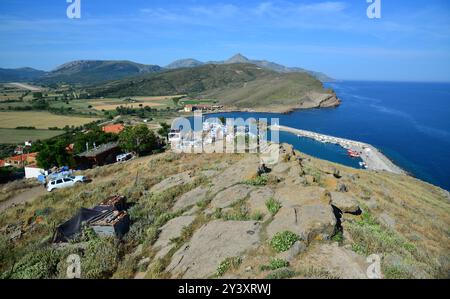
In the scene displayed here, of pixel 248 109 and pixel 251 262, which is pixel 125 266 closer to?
pixel 251 262

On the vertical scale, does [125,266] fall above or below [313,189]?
below

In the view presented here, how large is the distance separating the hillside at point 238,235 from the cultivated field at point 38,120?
95.4m

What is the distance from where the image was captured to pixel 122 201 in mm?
14773

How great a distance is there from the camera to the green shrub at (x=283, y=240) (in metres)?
8.63

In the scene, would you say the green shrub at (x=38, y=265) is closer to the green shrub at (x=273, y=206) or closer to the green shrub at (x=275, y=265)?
the green shrub at (x=275, y=265)

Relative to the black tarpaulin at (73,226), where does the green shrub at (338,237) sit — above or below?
above

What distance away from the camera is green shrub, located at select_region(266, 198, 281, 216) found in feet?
36.2

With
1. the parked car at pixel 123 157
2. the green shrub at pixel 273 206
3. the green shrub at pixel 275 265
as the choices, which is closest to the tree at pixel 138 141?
→ the parked car at pixel 123 157

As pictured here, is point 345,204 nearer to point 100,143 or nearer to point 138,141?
point 138,141

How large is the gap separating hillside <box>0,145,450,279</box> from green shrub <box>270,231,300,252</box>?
27 mm

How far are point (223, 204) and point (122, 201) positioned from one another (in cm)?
A: 508

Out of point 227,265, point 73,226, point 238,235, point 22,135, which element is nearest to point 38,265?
point 73,226
